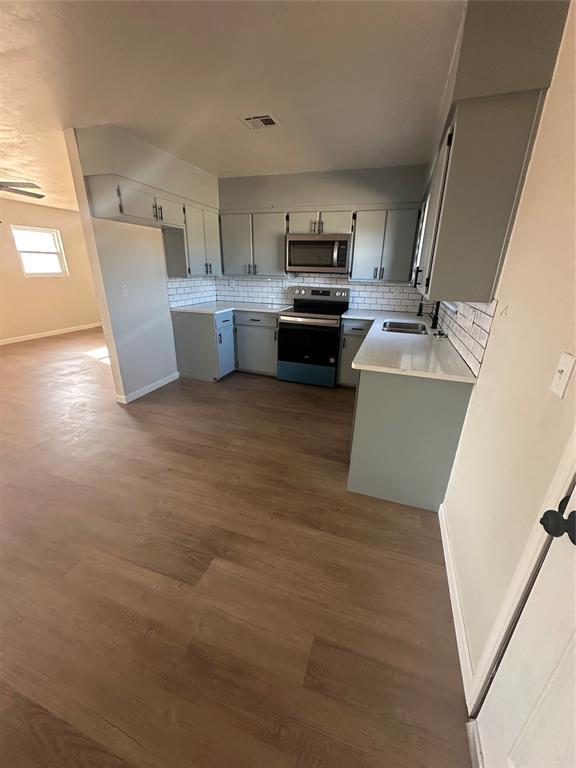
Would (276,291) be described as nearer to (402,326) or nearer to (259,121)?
(402,326)

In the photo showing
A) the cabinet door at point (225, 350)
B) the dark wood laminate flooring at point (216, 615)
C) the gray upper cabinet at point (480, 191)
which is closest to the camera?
the dark wood laminate flooring at point (216, 615)

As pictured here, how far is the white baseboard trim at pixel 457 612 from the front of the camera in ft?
3.81

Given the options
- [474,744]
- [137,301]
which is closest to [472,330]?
[474,744]

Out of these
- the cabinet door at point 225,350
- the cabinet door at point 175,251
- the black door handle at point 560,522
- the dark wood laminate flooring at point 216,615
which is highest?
the cabinet door at point 175,251

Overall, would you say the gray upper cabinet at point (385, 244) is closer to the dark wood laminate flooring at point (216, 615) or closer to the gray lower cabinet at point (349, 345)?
the gray lower cabinet at point (349, 345)

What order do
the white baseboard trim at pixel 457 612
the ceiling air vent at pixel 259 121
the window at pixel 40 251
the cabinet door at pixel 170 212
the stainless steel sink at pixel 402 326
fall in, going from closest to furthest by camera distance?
the white baseboard trim at pixel 457 612, the ceiling air vent at pixel 259 121, the stainless steel sink at pixel 402 326, the cabinet door at pixel 170 212, the window at pixel 40 251

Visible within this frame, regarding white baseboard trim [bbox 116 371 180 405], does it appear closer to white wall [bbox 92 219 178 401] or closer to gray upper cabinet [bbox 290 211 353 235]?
white wall [bbox 92 219 178 401]

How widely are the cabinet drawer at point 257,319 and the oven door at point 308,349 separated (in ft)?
0.62

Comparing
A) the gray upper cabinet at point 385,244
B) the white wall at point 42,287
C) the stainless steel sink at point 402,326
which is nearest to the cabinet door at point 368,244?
the gray upper cabinet at point 385,244

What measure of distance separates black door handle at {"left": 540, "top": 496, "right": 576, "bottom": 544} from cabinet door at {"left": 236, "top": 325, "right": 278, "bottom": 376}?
3.53 meters

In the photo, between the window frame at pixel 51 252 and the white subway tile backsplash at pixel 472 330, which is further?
the window frame at pixel 51 252

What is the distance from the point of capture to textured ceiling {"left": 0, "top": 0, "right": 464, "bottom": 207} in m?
1.37

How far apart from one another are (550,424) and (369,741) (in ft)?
3.93

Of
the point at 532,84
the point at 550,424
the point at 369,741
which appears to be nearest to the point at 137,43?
the point at 532,84
